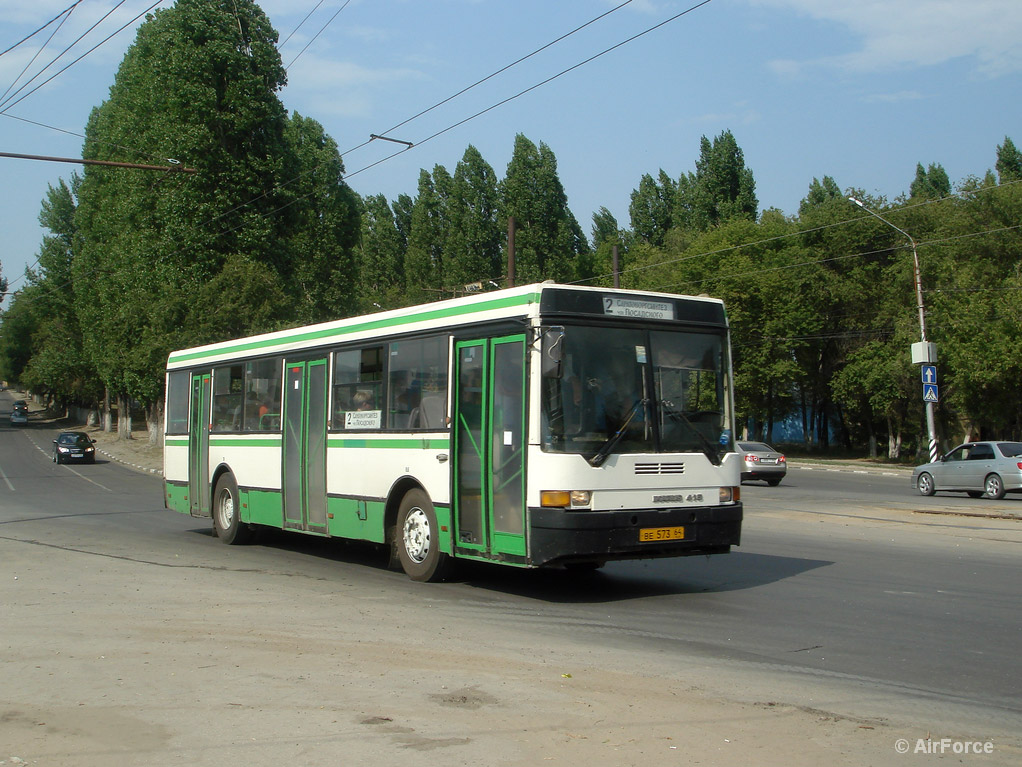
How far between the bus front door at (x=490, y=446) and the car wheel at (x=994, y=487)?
1956 centimetres

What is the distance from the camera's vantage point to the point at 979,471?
26203 millimetres

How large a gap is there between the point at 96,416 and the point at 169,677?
90.9 m

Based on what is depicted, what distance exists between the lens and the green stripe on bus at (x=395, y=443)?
36.2 ft

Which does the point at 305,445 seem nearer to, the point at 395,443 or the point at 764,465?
the point at 395,443

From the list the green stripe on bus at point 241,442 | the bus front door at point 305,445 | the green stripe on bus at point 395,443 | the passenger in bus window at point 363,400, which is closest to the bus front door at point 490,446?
the green stripe on bus at point 395,443

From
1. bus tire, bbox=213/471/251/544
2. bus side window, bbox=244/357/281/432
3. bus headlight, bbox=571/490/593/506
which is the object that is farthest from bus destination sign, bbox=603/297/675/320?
bus tire, bbox=213/471/251/544

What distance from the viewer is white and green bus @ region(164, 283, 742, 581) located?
9695 millimetres

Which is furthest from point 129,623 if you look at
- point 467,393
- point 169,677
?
point 467,393

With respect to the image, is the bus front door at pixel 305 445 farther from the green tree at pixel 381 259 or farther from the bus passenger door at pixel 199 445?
the green tree at pixel 381 259

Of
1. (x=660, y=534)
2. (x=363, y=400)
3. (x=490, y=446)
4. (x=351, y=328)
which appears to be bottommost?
(x=660, y=534)

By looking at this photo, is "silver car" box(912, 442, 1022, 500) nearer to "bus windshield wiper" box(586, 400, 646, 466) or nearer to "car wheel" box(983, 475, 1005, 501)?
"car wheel" box(983, 475, 1005, 501)

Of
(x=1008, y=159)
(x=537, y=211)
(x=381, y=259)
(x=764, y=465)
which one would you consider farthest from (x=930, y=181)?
(x=764, y=465)

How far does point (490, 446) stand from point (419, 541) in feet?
5.98

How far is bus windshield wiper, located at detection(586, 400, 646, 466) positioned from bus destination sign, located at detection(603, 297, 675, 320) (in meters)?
0.91
